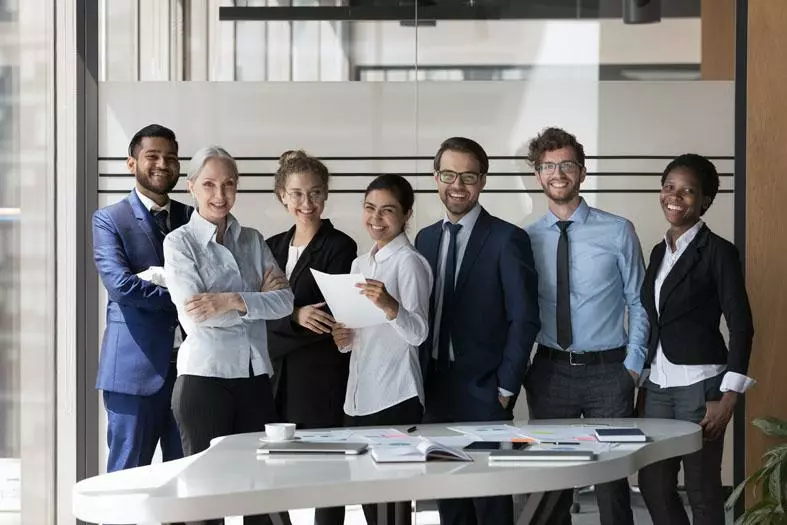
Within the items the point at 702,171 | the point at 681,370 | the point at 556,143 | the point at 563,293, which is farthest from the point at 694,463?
the point at 556,143

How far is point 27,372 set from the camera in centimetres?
511

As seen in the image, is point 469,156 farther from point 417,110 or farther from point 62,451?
point 62,451

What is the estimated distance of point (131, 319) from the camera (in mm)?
4688

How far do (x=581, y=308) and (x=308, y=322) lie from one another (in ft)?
3.58

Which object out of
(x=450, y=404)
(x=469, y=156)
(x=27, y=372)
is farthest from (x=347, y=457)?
(x=27, y=372)

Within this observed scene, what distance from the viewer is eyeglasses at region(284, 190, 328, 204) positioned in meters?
4.69

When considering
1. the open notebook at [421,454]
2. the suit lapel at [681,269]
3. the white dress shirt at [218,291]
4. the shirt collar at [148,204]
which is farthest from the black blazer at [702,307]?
the shirt collar at [148,204]

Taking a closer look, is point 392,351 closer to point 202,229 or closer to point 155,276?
point 202,229

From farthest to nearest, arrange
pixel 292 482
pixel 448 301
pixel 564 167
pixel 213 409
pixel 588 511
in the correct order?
pixel 588 511 → pixel 564 167 → pixel 448 301 → pixel 213 409 → pixel 292 482

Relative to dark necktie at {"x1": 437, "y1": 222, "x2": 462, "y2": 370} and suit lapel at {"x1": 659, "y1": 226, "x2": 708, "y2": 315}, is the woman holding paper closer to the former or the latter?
dark necktie at {"x1": 437, "y1": 222, "x2": 462, "y2": 370}

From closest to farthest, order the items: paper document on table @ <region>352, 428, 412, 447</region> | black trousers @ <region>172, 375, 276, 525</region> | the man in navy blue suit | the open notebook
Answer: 1. the open notebook
2. paper document on table @ <region>352, 428, 412, 447</region>
3. black trousers @ <region>172, 375, 276, 525</region>
4. the man in navy blue suit

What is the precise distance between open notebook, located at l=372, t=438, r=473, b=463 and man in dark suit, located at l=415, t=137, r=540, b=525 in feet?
4.32

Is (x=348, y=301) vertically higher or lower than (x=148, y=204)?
lower

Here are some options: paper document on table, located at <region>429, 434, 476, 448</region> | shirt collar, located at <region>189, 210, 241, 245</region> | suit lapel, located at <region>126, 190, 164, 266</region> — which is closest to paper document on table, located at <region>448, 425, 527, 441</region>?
paper document on table, located at <region>429, 434, 476, 448</region>
